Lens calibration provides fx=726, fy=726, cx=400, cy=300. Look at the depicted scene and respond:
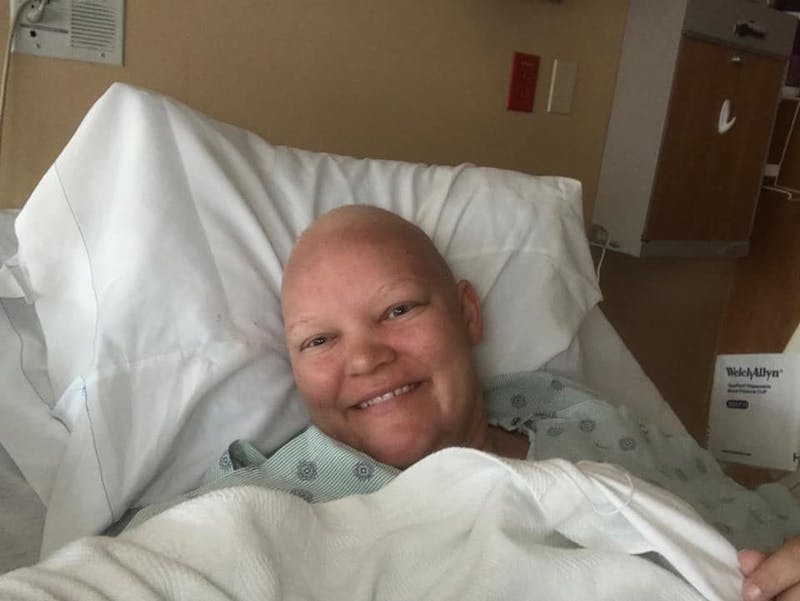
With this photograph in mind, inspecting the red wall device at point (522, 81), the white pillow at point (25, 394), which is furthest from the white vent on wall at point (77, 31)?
the red wall device at point (522, 81)

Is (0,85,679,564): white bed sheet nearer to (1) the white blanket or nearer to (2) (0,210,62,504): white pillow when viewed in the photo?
(2) (0,210,62,504): white pillow

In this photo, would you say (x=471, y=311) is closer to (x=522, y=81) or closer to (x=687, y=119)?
(x=522, y=81)

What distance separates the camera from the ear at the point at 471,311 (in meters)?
1.03

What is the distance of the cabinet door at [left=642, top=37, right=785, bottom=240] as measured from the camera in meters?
1.65

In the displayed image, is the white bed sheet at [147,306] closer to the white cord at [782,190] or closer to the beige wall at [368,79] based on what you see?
the beige wall at [368,79]

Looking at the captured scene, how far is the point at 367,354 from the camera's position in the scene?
33.0 inches

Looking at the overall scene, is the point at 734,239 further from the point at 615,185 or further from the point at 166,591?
the point at 166,591

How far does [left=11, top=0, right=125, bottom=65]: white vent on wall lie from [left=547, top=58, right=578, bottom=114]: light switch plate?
936 millimetres

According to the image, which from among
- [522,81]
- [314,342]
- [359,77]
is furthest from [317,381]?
[522,81]

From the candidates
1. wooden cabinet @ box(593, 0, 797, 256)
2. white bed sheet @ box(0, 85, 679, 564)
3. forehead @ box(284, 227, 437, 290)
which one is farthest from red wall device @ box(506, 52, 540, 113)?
forehead @ box(284, 227, 437, 290)

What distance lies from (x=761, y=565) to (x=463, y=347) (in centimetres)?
42

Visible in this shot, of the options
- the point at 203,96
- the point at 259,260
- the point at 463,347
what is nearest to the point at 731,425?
the point at 463,347

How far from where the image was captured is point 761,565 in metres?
0.62

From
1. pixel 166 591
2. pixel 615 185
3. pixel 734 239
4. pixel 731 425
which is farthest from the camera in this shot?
pixel 734 239
